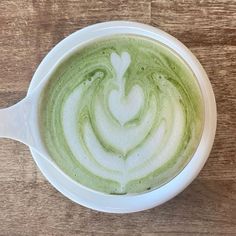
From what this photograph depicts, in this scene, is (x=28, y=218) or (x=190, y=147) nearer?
(x=190, y=147)

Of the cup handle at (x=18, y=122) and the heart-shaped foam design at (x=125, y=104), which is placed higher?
the heart-shaped foam design at (x=125, y=104)

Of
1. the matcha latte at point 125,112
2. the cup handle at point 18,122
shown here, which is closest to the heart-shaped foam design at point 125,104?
the matcha latte at point 125,112

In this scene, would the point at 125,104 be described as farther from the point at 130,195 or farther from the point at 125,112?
the point at 130,195

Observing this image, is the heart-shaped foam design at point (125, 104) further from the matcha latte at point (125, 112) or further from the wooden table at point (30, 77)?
the wooden table at point (30, 77)

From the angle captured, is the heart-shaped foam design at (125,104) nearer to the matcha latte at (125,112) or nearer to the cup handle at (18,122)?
the matcha latte at (125,112)

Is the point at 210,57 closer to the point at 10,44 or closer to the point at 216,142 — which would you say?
the point at 216,142

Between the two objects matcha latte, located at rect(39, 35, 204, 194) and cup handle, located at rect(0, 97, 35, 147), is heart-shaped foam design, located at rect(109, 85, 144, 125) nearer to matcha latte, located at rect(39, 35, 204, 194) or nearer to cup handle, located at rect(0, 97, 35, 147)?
matcha latte, located at rect(39, 35, 204, 194)

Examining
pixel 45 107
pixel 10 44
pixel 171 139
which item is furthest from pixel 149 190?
pixel 10 44
